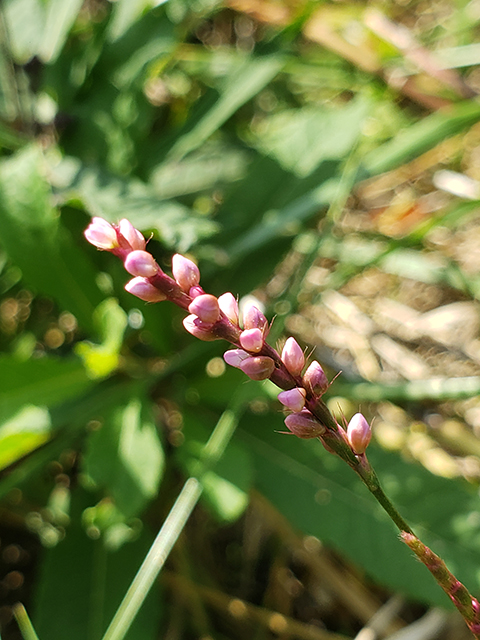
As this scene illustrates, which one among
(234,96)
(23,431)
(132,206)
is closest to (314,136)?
(234,96)

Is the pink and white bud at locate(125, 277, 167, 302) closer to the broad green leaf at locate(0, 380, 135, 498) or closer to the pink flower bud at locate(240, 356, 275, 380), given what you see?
the pink flower bud at locate(240, 356, 275, 380)

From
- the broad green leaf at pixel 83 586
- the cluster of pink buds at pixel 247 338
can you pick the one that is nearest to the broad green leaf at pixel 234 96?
the broad green leaf at pixel 83 586

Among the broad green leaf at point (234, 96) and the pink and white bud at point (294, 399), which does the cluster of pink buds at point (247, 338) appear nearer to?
the pink and white bud at point (294, 399)

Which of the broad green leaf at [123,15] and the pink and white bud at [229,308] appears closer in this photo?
the pink and white bud at [229,308]

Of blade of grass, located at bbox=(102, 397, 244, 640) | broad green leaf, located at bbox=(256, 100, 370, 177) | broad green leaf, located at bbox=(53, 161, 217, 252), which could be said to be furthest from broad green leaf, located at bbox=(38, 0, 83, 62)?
blade of grass, located at bbox=(102, 397, 244, 640)

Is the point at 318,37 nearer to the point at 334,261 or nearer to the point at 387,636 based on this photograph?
the point at 334,261

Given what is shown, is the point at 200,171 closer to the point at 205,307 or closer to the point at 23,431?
the point at 23,431

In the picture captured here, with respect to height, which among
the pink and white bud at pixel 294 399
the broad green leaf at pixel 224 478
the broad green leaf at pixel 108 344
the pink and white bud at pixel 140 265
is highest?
the pink and white bud at pixel 140 265
